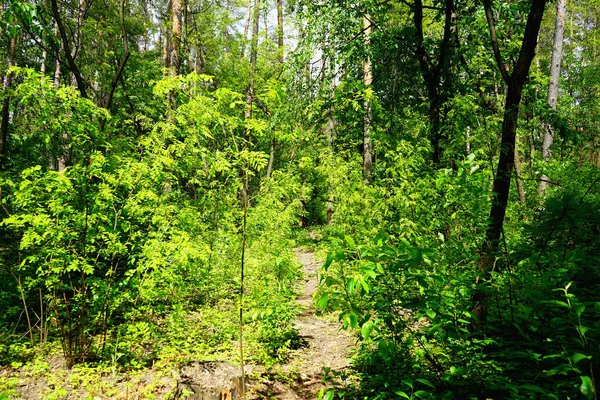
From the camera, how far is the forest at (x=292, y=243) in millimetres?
2193

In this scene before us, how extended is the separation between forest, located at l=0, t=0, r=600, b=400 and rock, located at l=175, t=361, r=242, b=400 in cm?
2

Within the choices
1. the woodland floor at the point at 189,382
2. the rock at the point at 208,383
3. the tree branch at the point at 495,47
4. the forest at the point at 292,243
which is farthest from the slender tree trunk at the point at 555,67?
the rock at the point at 208,383

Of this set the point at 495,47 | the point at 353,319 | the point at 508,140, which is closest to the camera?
the point at 353,319

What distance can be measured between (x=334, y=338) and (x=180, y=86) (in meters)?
4.18

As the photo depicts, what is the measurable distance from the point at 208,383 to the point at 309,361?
151cm

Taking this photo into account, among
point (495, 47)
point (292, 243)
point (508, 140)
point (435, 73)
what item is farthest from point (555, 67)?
point (292, 243)

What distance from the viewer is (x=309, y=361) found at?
14.2ft

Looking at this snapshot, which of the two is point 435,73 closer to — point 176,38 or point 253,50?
point 176,38

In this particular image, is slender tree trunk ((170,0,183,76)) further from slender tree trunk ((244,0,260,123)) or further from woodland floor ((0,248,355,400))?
woodland floor ((0,248,355,400))

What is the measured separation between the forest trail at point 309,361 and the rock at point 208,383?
1.04 feet

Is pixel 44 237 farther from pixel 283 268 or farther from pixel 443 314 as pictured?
pixel 443 314

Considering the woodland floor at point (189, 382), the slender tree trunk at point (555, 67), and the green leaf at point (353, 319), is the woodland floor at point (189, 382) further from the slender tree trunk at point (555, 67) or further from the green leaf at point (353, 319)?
the slender tree trunk at point (555, 67)

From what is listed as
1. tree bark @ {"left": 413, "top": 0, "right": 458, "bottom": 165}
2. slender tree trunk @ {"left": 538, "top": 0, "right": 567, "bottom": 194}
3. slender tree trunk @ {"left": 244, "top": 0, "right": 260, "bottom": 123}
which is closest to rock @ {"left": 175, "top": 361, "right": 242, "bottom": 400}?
tree bark @ {"left": 413, "top": 0, "right": 458, "bottom": 165}

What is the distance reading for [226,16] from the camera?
15.8 m
